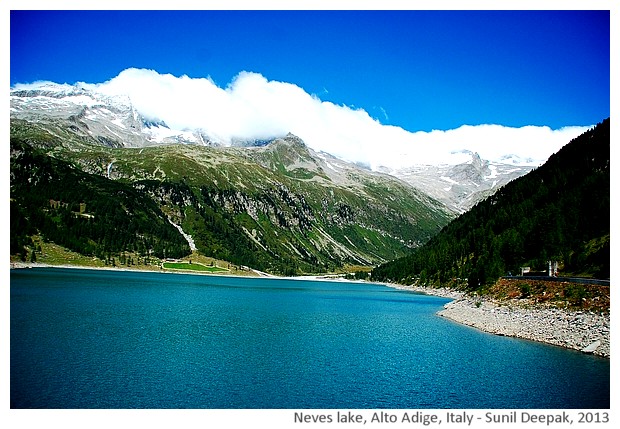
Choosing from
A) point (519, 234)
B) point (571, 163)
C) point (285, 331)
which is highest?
point (571, 163)

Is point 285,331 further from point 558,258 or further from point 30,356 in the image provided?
point 558,258

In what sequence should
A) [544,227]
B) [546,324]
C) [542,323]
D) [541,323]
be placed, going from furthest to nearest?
[544,227]
[541,323]
[542,323]
[546,324]

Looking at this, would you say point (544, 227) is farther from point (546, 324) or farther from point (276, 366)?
point (276, 366)

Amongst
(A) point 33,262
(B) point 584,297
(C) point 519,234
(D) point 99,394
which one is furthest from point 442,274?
(A) point 33,262

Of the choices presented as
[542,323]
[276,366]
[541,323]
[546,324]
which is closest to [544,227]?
[541,323]

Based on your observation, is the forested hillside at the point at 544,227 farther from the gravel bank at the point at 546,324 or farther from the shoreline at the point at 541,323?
the gravel bank at the point at 546,324
